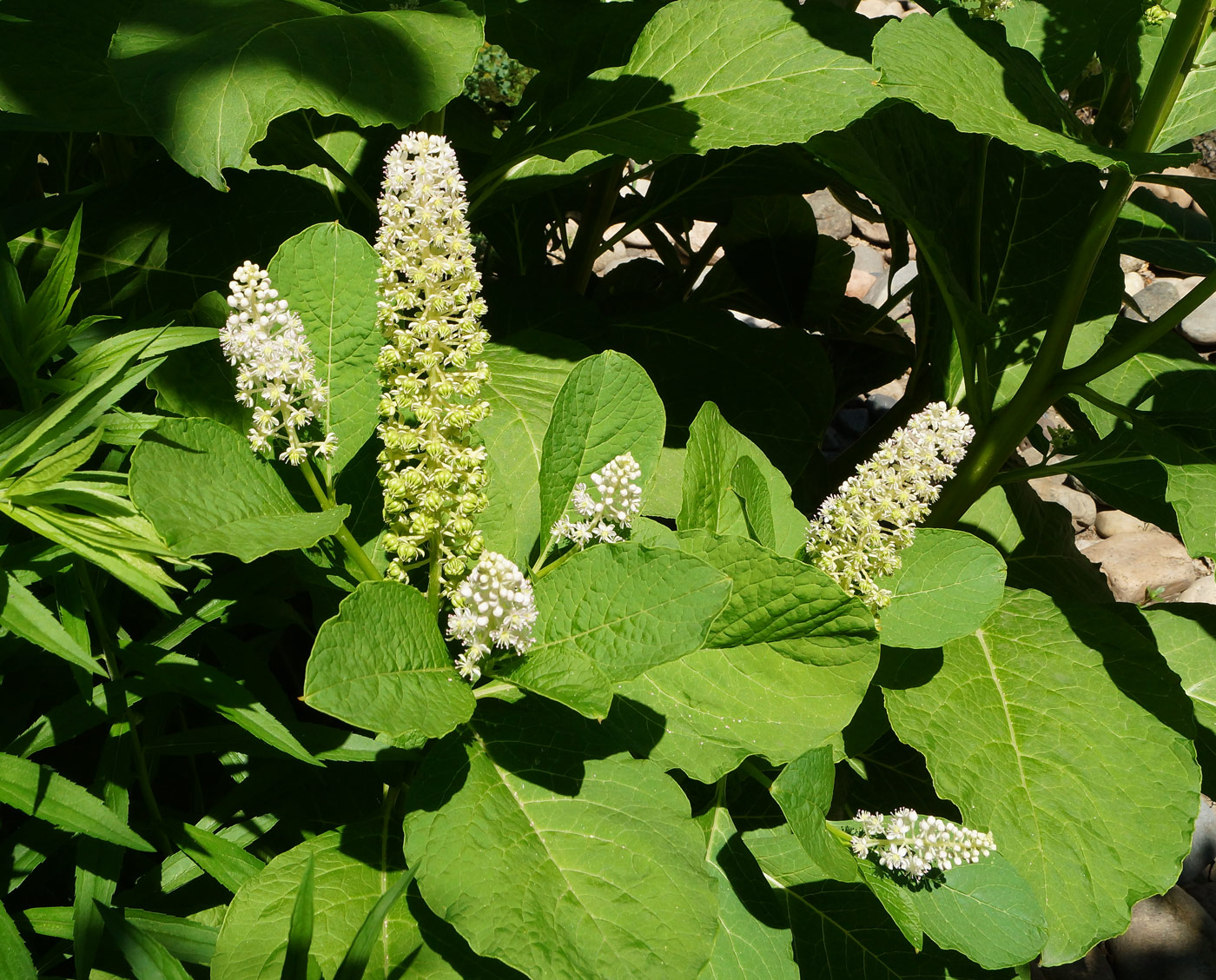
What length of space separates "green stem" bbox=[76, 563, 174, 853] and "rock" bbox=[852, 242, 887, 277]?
344cm

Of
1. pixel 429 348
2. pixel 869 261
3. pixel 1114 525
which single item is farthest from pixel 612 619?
pixel 869 261

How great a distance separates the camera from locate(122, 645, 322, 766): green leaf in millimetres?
1190

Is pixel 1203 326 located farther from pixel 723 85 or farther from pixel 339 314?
pixel 339 314

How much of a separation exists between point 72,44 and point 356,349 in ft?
2.63

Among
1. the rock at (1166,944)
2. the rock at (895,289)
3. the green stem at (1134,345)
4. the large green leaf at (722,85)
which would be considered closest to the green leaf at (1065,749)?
the green stem at (1134,345)

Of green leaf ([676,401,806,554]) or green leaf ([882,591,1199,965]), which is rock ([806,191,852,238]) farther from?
green leaf ([676,401,806,554])

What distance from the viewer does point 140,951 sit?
1174 mm

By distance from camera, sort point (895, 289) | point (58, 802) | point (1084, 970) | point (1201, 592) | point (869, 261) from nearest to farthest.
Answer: point (58, 802) < point (1084, 970) < point (1201, 592) < point (895, 289) < point (869, 261)

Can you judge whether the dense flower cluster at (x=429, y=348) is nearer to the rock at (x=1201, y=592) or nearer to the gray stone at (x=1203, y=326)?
the rock at (x=1201, y=592)

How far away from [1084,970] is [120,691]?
92.3 inches

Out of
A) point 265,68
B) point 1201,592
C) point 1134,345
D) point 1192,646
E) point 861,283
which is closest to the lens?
point 265,68

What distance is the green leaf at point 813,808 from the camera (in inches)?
49.4

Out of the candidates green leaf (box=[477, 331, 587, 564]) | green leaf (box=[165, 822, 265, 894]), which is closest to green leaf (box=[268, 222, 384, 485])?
green leaf (box=[477, 331, 587, 564])

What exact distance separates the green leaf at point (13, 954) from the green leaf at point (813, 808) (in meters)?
0.84
